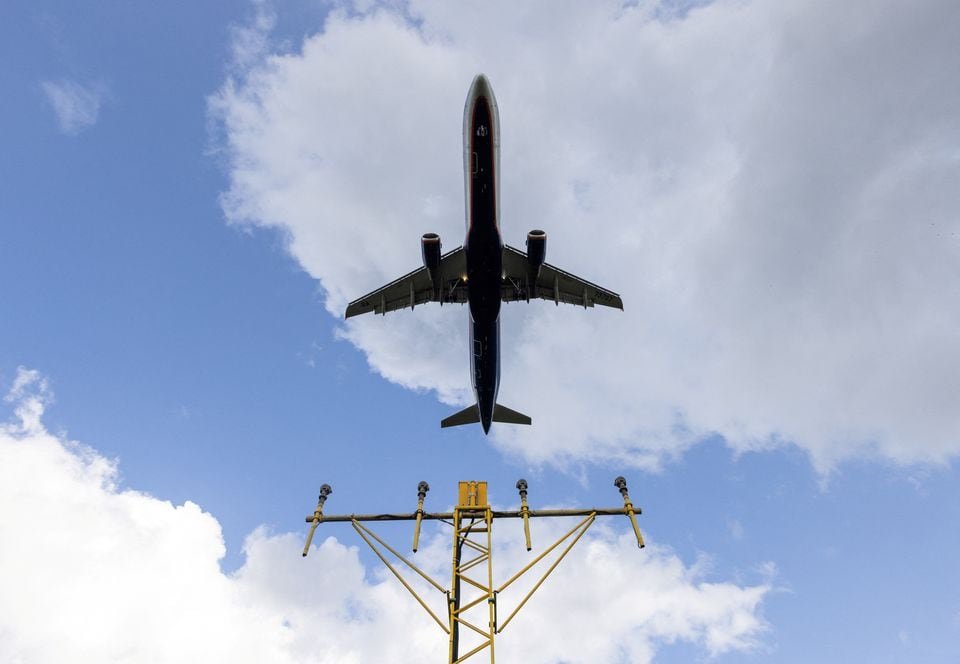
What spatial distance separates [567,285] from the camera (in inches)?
1168

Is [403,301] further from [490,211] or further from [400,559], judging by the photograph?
[400,559]

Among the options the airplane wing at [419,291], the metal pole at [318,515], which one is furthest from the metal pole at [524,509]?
the airplane wing at [419,291]

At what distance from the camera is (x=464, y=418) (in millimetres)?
32594

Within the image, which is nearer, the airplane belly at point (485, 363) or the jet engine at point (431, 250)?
the jet engine at point (431, 250)

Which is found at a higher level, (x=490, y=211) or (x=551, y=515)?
(x=490, y=211)

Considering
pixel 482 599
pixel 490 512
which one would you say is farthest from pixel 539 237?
pixel 482 599

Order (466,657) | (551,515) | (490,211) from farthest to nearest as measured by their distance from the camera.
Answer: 1. (490,211)
2. (551,515)
3. (466,657)

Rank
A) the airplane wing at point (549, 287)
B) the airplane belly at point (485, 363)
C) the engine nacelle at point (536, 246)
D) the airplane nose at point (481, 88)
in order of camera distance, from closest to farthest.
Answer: the airplane nose at point (481, 88), the engine nacelle at point (536, 246), the airplane belly at point (485, 363), the airplane wing at point (549, 287)

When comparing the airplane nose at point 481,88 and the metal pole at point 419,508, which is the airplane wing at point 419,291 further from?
the metal pole at point 419,508

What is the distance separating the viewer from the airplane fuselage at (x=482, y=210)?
2112 centimetres

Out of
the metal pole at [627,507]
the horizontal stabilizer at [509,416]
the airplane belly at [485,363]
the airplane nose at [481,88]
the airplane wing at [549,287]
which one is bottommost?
the metal pole at [627,507]

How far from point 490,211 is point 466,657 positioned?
625 inches

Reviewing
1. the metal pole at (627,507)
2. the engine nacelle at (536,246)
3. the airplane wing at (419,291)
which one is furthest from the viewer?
the airplane wing at (419,291)

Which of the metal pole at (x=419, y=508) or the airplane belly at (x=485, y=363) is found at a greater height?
the airplane belly at (x=485, y=363)
